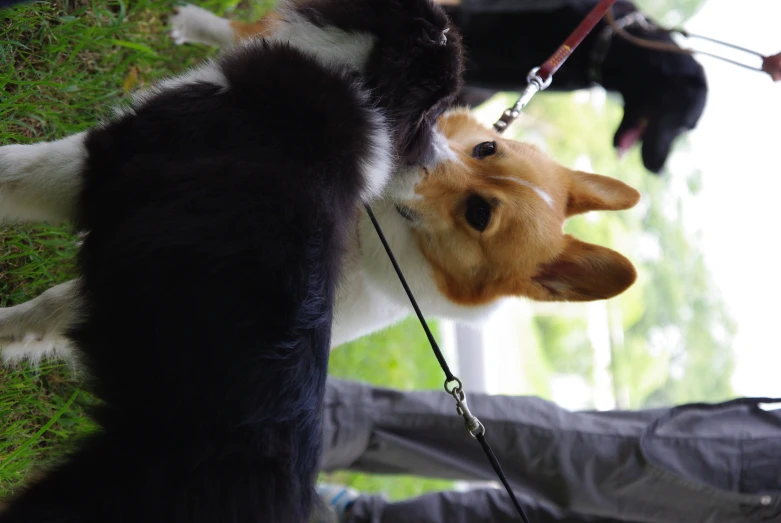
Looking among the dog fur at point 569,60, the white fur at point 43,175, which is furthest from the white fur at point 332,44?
the dog fur at point 569,60

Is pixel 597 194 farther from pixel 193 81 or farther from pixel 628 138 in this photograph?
pixel 628 138

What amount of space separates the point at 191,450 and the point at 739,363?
6766 millimetres

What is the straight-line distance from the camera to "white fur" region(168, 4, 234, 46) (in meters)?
3.30

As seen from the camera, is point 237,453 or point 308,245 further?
point 308,245

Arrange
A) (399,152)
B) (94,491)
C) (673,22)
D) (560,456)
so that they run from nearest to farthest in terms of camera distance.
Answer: (94,491) → (399,152) → (560,456) → (673,22)

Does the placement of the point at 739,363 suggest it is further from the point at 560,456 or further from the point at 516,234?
the point at 516,234

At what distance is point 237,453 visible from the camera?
4.39 feet

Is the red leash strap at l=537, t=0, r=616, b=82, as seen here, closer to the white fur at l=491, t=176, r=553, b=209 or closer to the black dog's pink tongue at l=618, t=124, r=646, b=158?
the white fur at l=491, t=176, r=553, b=209

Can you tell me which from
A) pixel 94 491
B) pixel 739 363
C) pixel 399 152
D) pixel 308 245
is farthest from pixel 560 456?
pixel 739 363

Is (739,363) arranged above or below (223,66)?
below

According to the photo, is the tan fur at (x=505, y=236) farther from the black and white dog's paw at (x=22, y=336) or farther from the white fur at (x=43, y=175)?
the black and white dog's paw at (x=22, y=336)

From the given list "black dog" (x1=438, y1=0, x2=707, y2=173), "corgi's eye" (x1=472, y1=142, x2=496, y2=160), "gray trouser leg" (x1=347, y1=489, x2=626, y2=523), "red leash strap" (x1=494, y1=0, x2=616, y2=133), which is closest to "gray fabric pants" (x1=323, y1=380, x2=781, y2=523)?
"gray trouser leg" (x1=347, y1=489, x2=626, y2=523)

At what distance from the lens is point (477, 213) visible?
2.24 m

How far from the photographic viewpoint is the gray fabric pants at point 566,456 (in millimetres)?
2314
